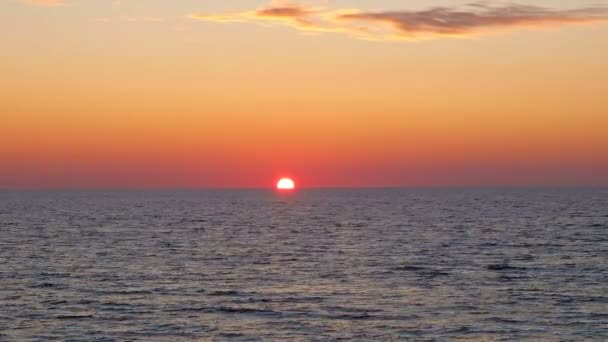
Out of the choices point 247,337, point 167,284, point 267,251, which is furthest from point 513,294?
point 267,251

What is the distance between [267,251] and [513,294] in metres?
41.1

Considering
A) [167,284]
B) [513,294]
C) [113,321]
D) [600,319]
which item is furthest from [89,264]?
[600,319]

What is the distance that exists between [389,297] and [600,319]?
618 inches

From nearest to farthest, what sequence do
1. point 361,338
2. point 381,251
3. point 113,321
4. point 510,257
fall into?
1. point 361,338
2. point 113,321
3. point 510,257
4. point 381,251

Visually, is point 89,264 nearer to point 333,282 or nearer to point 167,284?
point 167,284

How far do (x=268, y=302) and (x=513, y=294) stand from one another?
63.2 feet

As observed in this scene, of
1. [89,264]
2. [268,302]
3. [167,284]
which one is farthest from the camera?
[89,264]

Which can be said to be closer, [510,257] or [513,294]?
[513,294]

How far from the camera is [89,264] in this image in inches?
3167

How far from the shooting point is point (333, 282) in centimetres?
6856

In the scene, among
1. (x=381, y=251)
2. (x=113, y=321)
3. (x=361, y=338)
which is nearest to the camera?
(x=361, y=338)

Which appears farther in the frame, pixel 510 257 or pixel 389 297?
pixel 510 257

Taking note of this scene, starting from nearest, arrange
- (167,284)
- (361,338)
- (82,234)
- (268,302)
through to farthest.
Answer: (361,338)
(268,302)
(167,284)
(82,234)

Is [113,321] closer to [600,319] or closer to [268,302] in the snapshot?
[268,302]
